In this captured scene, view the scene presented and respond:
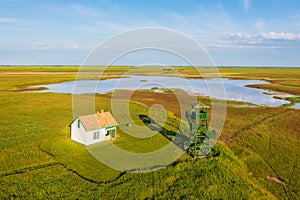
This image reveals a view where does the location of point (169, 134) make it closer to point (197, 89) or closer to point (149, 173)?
point (149, 173)

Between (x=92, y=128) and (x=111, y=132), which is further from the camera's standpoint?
(x=111, y=132)

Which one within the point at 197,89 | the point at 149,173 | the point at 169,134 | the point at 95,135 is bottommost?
the point at 149,173

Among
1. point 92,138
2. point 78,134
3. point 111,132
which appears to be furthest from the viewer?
point 111,132

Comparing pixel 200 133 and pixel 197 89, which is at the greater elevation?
pixel 197 89

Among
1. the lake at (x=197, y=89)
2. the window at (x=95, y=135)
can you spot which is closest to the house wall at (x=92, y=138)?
the window at (x=95, y=135)

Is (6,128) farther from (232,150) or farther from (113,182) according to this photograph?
(232,150)

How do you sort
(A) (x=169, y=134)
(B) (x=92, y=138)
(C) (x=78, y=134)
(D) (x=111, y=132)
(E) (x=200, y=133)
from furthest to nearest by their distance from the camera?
(A) (x=169, y=134) < (D) (x=111, y=132) < (C) (x=78, y=134) < (B) (x=92, y=138) < (E) (x=200, y=133)

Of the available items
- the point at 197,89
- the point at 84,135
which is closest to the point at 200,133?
the point at 84,135
